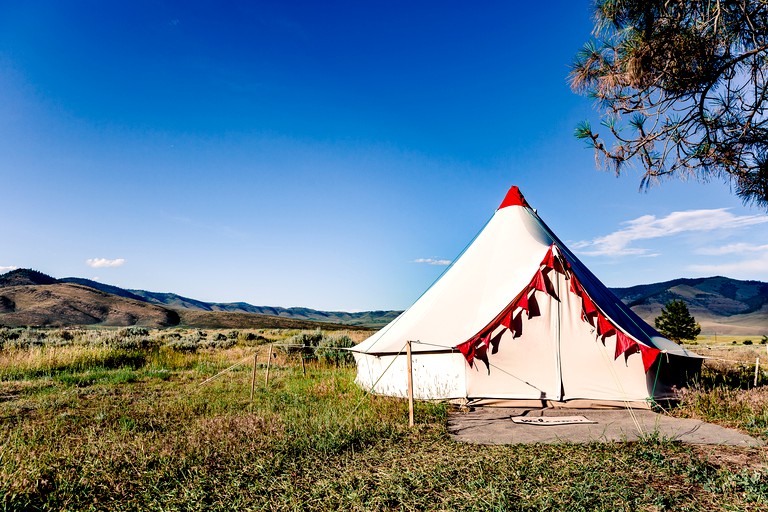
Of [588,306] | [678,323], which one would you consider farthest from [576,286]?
[678,323]

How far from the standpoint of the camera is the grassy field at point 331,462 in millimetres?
3145

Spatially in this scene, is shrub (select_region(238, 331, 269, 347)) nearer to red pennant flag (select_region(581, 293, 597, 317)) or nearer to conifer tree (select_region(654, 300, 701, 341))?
red pennant flag (select_region(581, 293, 597, 317))

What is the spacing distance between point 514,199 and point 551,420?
4.74 m

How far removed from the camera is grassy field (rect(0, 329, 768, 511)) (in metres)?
3.14

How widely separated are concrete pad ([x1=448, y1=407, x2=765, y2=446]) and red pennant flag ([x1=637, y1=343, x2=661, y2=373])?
0.66m

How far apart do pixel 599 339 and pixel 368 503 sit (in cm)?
516

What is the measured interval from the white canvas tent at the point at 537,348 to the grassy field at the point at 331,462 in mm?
552

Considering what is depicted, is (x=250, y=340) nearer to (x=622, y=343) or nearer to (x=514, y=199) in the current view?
(x=514, y=199)

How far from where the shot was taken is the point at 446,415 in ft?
20.5

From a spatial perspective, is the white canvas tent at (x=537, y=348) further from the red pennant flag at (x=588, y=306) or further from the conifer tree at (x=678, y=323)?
the conifer tree at (x=678, y=323)

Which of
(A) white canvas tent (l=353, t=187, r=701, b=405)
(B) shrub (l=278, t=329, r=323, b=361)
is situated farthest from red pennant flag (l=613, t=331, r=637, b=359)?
(B) shrub (l=278, t=329, r=323, b=361)

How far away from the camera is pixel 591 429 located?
17.4 feet

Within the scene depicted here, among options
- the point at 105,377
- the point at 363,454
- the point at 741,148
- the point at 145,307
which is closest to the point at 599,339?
the point at 741,148

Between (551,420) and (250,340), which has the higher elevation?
(551,420)
